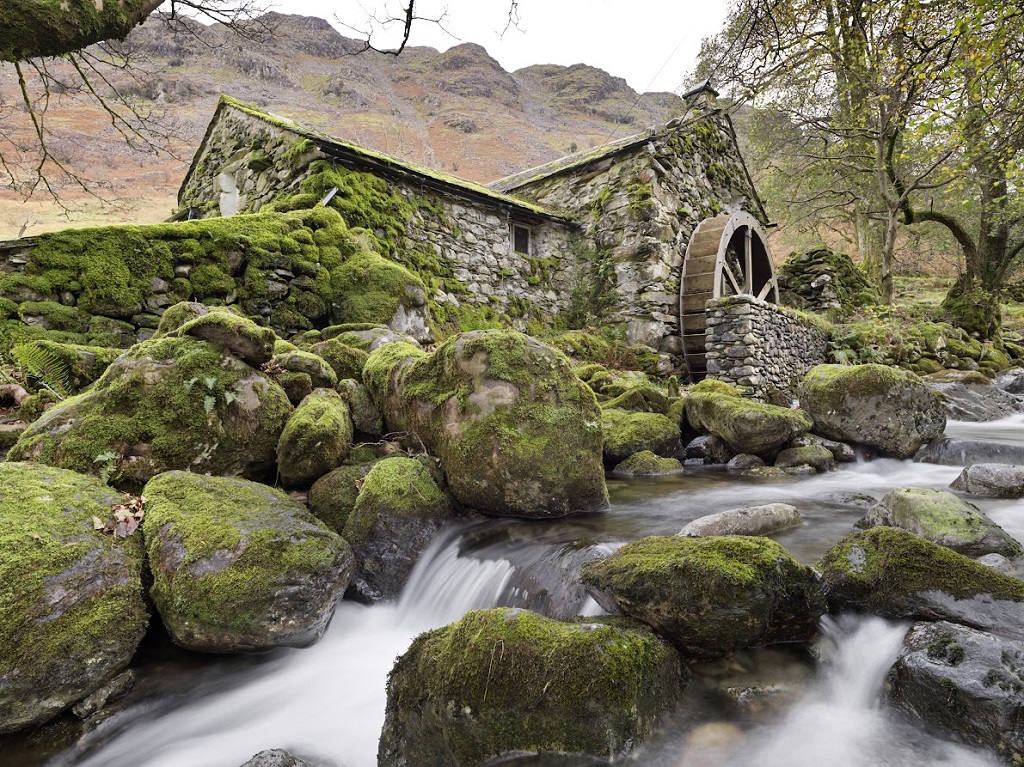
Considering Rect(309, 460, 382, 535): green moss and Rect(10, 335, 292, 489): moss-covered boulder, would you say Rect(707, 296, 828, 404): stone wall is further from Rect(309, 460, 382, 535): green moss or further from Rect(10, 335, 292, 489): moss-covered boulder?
Rect(10, 335, 292, 489): moss-covered boulder

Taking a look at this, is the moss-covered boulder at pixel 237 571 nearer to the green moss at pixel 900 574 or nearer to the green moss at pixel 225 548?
the green moss at pixel 225 548

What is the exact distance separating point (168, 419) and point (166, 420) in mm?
15

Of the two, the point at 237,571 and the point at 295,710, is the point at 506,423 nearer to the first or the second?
the point at 237,571

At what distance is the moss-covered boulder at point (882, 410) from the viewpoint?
6301 millimetres

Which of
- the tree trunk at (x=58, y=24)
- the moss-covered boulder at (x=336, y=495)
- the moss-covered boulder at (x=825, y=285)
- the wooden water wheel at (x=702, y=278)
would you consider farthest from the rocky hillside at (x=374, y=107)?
the moss-covered boulder at (x=336, y=495)

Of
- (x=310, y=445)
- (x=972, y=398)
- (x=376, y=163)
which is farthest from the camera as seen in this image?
(x=972, y=398)

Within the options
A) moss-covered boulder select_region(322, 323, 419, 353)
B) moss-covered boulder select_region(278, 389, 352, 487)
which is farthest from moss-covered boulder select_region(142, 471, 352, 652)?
moss-covered boulder select_region(322, 323, 419, 353)

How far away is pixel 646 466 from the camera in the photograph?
20.3 ft

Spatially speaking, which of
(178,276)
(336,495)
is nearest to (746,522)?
(336,495)

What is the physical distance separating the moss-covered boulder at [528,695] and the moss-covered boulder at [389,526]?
4.42 feet

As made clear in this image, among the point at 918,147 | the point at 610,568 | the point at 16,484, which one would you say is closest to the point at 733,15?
the point at 610,568

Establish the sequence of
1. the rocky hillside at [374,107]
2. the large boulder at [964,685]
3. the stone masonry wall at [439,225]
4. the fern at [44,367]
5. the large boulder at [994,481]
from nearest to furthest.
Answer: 1. the large boulder at [964,685]
2. the fern at [44,367]
3. the large boulder at [994,481]
4. the stone masonry wall at [439,225]
5. the rocky hillside at [374,107]

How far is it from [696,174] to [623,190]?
2798 mm

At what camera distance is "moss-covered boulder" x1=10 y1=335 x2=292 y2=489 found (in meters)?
3.42
